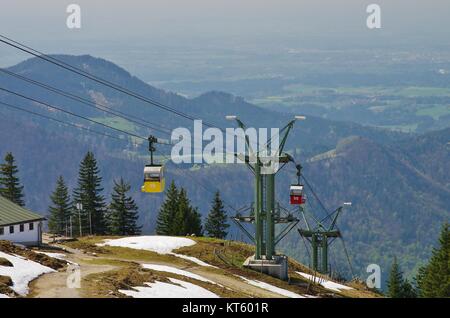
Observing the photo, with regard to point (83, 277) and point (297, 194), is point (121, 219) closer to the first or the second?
point (297, 194)

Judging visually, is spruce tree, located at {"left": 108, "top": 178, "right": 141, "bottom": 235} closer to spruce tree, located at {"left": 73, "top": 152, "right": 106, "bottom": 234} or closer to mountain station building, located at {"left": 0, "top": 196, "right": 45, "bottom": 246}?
spruce tree, located at {"left": 73, "top": 152, "right": 106, "bottom": 234}

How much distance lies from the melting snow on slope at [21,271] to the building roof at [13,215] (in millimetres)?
26611

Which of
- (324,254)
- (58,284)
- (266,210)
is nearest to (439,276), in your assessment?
(324,254)

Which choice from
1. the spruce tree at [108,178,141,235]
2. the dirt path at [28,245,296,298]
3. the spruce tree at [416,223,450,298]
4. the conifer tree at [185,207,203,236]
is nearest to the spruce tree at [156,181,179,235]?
the conifer tree at [185,207,203,236]

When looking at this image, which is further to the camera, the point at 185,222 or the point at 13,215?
the point at 185,222

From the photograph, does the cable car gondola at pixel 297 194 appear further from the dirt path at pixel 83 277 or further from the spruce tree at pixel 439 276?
the spruce tree at pixel 439 276

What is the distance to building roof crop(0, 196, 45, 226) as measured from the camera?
88.9m

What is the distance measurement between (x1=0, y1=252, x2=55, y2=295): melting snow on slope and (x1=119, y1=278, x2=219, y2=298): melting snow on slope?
545 centimetres

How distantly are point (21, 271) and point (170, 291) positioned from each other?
8608 millimetres

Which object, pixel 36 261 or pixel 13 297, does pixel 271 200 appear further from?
pixel 13 297

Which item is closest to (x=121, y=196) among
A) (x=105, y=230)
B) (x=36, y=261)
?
(x=105, y=230)

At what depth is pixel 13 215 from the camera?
9062 centimetres

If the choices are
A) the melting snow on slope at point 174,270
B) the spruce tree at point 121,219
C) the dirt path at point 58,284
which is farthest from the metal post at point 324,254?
the spruce tree at point 121,219

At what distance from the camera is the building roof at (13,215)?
3500 inches
